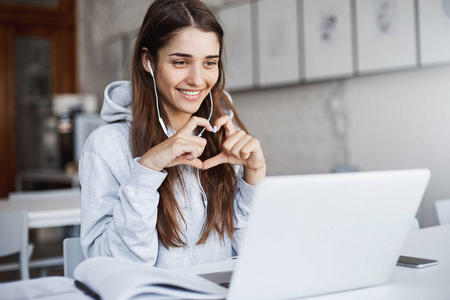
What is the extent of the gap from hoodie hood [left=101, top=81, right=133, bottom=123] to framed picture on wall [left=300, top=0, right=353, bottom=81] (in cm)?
196

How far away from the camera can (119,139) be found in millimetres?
1442

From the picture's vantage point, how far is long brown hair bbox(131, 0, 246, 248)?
1388 millimetres

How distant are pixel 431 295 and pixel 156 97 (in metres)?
0.90

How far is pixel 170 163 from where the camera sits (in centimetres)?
121

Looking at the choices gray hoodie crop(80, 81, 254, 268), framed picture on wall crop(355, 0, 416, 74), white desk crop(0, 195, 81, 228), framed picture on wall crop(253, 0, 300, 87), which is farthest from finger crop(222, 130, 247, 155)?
framed picture on wall crop(253, 0, 300, 87)

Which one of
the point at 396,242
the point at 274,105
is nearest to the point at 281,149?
the point at 274,105

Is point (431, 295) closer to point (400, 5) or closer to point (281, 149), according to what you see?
point (400, 5)

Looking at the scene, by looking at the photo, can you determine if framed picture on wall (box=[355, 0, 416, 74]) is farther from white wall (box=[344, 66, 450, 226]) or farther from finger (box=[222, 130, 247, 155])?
finger (box=[222, 130, 247, 155])

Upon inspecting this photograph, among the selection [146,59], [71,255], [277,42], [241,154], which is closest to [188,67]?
[146,59]

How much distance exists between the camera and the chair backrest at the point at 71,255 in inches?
56.4

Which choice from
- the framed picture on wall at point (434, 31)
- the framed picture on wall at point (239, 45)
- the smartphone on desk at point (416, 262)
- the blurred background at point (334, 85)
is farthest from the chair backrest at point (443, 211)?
the framed picture on wall at point (239, 45)

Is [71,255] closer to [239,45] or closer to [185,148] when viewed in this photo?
[185,148]

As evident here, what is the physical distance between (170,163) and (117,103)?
1.36 ft

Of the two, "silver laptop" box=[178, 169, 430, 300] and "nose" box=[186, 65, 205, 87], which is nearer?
"silver laptop" box=[178, 169, 430, 300]
